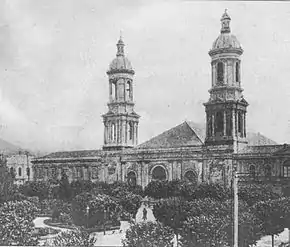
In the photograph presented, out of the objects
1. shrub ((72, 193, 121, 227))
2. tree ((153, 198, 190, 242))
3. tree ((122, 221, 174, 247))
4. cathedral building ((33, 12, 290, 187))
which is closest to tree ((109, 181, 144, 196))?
cathedral building ((33, 12, 290, 187))

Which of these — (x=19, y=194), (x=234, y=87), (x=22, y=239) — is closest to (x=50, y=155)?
(x=19, y=194)

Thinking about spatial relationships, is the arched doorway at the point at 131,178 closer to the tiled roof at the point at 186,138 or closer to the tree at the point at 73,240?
the tiled roof at the point at 186,138

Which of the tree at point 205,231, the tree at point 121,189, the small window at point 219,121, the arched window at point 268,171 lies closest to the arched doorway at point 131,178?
the tree at point 121,189

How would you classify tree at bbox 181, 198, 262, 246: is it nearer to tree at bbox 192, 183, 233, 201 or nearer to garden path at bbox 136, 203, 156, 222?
tree at bbox 192, 183, 233, 201

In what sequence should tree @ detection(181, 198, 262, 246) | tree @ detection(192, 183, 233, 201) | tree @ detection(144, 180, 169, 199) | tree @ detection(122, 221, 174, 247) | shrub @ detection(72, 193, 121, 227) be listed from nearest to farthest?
1. tree @ detection(181, 198, 262, 246)
2. tree @ detection(122, 221, 174, 247)
3. shrub @ detection(72, 193, 121, 227)
4. tree @ detection(192, 183, 233, 201)
5. tree @ detection(144, 180, 169, 199)

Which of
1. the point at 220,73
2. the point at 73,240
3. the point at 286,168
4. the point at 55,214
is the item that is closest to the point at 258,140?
the point at 286,168

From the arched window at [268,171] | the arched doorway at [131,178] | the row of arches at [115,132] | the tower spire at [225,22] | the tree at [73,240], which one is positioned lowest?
the tree at [73,240]

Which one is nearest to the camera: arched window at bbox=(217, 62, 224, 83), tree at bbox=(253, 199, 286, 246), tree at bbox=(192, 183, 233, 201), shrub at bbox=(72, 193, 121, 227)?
tree at bbox=(253, 199, 286, 246)
